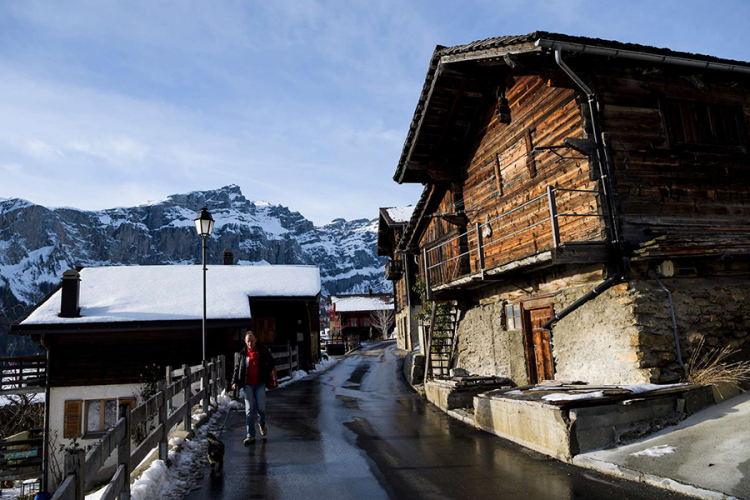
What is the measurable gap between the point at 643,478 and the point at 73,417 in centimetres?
1983

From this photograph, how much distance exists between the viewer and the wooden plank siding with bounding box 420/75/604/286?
9.37 meters

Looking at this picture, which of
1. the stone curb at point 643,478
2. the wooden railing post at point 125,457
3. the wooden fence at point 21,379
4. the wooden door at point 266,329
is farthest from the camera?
the wooden door at point 266,329

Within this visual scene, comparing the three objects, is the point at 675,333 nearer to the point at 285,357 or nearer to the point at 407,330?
the point at 285,357

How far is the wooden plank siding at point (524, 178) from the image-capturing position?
30.7 ft

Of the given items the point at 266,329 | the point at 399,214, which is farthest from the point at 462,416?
the point at 399,214

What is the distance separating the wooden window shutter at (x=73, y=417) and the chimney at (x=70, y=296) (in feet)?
11.1

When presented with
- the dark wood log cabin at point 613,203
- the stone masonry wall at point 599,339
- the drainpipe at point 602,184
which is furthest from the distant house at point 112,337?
the drainpipe at point 602,184

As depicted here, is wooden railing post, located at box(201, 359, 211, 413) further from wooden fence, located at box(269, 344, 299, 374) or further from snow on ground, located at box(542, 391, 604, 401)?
wooden fence, located at box(269, 344, 299, 374)

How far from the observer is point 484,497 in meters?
5.21

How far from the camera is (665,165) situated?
30.2 ft

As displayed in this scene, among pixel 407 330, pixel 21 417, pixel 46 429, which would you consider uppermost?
pixel 407 330

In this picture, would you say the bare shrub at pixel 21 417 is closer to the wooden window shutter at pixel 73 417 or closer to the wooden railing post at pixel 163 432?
the wooden window shutter at pixel 73 417

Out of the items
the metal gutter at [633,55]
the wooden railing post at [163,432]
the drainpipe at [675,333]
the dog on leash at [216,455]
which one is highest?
the metal gutter at [633,55]

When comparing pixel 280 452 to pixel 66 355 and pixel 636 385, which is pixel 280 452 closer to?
pixel 636 385
